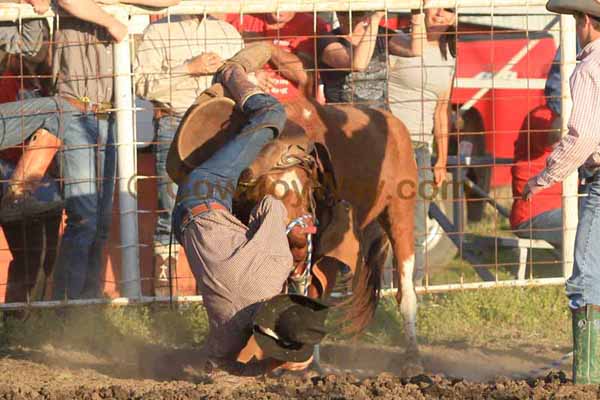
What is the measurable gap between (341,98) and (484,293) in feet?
5.75

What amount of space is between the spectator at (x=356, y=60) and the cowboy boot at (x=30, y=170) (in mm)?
1991

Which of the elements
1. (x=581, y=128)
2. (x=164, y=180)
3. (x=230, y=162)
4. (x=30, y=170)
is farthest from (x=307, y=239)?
(x=30, y=170)

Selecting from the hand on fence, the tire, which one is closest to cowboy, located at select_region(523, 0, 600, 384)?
the hand on fence

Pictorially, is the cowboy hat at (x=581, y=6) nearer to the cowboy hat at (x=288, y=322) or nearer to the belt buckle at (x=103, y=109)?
the cowboy hat at (x=288, y=322)

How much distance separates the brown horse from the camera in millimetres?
7121

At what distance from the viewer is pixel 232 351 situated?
559cm

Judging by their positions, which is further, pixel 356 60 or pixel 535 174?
pixel 535 174

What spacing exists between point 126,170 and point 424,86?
90.1 inches

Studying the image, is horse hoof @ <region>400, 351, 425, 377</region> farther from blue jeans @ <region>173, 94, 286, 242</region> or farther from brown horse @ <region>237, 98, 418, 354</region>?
blue jeans @ <region>173, 94, 286, 242</region>

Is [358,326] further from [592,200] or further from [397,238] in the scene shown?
[592,200]

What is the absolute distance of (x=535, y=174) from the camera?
8.85 meters

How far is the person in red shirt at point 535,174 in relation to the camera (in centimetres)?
879

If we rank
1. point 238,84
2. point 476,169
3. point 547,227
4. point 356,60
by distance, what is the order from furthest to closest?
1. point 476,169
2. point 547,227
3. point 356,60
4. point 238,84

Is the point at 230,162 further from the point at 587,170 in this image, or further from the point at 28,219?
the point at 28,219
